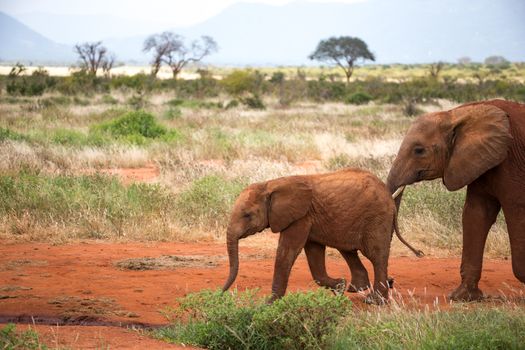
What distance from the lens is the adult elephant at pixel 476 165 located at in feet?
26.3

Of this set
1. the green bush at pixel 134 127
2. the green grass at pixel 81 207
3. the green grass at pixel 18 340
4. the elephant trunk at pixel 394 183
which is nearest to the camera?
the green grass at pixel 18 340

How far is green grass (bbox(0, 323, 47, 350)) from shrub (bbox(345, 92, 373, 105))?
119 feet

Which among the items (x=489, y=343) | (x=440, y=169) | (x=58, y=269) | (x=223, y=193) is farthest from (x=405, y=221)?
(x=489, y=343)

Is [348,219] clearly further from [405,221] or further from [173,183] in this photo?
[173,183]

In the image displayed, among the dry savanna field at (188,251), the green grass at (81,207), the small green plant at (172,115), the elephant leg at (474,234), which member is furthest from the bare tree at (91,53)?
the elephant leg at (474,234)

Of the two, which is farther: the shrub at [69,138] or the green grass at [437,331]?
the shrub at [69,138]

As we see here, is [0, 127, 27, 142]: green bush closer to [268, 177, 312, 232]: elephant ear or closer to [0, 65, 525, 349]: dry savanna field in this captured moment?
[0, 65, 525, 349]: dry savanna field

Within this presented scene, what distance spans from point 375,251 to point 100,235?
15.8 ft

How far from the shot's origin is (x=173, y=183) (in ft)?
50.1

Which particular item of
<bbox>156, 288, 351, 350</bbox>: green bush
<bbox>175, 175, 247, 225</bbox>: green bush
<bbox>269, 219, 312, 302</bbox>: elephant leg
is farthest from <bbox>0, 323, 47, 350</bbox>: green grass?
<bbox>175, 175, 247, 225</bbox>: green bush

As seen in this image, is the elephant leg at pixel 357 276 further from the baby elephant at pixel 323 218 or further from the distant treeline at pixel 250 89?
the distant treeline at pixel 250 89

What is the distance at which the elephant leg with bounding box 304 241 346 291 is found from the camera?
826cm

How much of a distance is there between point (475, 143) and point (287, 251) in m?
1.98

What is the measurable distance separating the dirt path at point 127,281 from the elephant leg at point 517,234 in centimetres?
35
